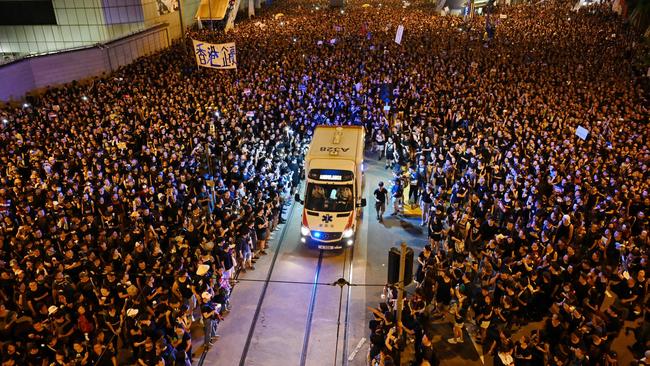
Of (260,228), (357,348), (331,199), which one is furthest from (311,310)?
(331,199)

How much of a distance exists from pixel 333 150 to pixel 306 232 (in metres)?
2.56

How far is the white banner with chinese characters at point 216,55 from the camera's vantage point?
→ 72.8ft

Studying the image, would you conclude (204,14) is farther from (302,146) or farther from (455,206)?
(455,206)

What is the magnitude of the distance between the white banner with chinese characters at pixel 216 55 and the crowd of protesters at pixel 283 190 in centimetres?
146

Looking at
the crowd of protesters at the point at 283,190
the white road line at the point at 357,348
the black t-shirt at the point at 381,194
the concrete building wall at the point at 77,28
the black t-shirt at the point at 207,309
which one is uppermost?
the concrete building wall at the point at 77,28

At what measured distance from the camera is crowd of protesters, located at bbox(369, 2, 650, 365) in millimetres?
9859

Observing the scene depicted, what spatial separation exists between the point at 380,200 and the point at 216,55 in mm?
11461

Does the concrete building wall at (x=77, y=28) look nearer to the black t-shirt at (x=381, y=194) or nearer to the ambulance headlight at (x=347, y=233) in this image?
the black t-shirt at (x=381, y=194)

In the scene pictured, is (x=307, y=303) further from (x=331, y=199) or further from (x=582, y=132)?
(x=582, y=132)

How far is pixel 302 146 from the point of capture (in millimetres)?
19734

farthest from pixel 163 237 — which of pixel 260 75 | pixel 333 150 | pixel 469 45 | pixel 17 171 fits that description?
pixel 469 45

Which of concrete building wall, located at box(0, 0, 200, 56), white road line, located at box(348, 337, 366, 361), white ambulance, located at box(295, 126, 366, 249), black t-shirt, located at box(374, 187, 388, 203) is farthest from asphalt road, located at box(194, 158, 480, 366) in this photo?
concrete building wall, located at box(0, 0, 200, 56)

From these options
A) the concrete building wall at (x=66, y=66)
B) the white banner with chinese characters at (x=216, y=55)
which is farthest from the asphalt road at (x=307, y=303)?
the concrete building wall at (x=66, y=66)

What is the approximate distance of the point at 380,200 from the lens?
15742mm
